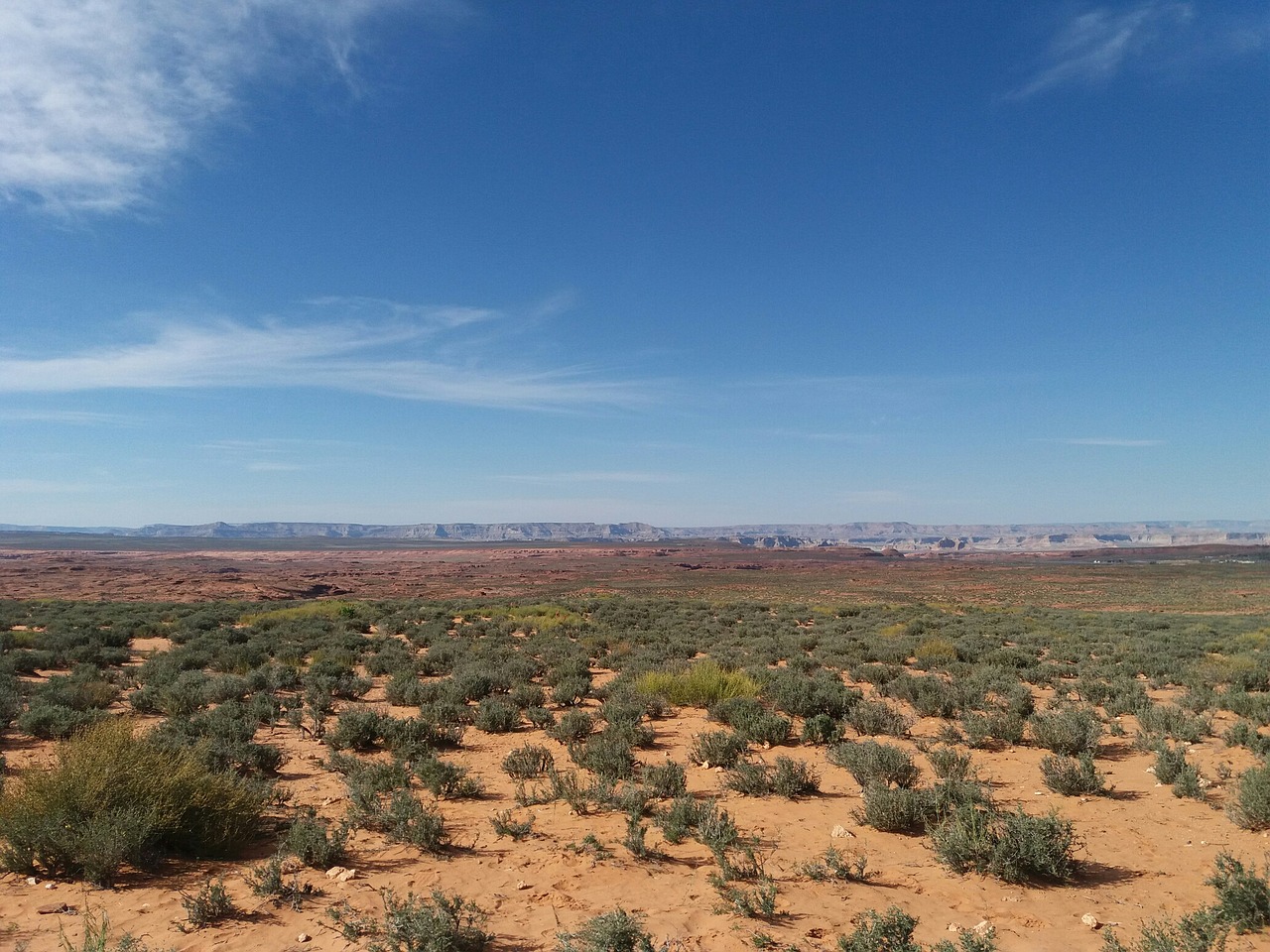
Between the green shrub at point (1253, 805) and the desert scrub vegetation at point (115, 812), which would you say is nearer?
the desert scrub vegetation at point (115, 812)

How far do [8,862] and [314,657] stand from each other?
12067mm

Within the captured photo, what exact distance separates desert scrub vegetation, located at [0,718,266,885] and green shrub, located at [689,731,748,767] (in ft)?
16.5

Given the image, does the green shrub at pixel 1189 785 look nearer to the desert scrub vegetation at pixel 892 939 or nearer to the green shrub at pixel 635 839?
the desert scrub vegetation at pixel 892 939

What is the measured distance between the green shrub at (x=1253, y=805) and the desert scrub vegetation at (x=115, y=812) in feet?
30.3

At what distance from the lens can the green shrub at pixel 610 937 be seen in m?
3.95

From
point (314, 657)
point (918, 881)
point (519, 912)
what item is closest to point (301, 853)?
point (519, 912)

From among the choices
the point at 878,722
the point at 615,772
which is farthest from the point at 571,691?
the point at 878,722

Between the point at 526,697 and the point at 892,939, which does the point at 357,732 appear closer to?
the point at 526,697

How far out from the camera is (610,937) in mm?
3947

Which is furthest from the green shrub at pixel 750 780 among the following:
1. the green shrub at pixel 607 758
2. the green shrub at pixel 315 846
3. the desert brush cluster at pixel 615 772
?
the green shrub at pixel 315 846

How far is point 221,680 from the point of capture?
11.9 metres

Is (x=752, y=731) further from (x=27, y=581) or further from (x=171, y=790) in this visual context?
(x=27, y=581)

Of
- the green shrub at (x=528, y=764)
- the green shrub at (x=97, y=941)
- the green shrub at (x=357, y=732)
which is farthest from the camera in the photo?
the green shrub at (x=357, y=732)

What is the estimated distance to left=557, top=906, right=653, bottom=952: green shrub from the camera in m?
3.95
